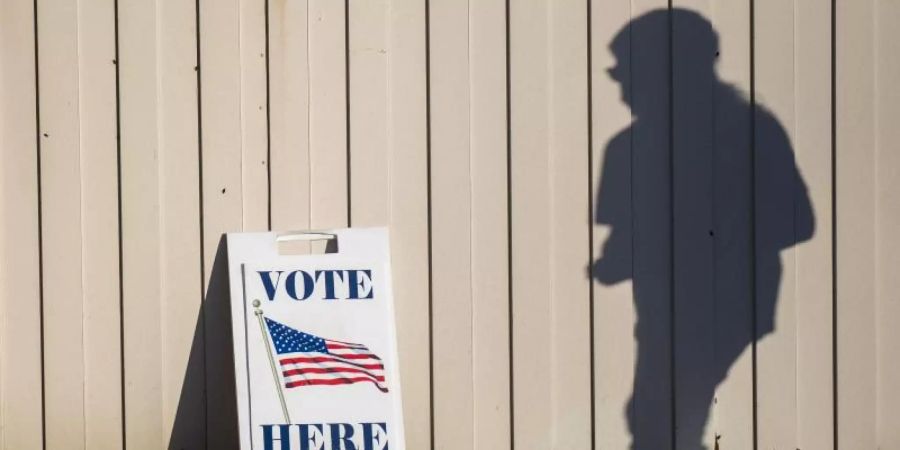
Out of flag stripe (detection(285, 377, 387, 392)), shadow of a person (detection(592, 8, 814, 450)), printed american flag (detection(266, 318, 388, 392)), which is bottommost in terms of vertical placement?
flag stripe (detection(285, 377, 387, 392))

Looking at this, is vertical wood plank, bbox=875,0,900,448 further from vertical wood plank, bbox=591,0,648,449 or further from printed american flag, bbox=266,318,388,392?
printed american flag, bbox=266,318,388,392

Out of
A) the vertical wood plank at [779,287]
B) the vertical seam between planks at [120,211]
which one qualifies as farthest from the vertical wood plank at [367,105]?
the vertical wood plank at [779,287]

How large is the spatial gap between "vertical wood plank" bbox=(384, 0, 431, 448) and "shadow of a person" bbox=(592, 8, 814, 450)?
1.88 feet

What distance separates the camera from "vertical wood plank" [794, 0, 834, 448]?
3.11 meters

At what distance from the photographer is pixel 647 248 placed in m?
3.10

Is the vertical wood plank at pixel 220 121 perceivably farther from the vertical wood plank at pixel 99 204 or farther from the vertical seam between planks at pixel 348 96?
the vertical wood plank at pixel 99 204

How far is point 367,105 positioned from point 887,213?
1.74 m

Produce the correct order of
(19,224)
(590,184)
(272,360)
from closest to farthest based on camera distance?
(272,360)
(19,224)
(590,184)

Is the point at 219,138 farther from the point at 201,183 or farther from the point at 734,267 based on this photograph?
the point at 734,267

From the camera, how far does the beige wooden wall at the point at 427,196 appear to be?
297cm

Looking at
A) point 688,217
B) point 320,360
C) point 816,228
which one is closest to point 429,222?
point 320,360

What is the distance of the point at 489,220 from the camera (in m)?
3.05

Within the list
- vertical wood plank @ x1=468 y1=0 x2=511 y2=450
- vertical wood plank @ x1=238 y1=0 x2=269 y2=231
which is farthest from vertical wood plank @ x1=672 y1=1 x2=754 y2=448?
vertical wood plank @ x1=238 y1=0 x2=269 y2=231

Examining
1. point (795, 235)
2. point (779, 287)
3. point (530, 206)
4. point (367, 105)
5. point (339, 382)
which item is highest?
point (367, 105)
